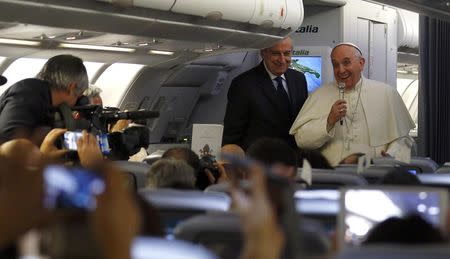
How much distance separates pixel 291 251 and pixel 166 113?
45.6 ft

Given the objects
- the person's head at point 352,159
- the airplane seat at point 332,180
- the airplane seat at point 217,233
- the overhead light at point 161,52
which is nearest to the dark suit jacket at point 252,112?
the person's head at point 352,159

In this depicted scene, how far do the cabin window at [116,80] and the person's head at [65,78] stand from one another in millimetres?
8687

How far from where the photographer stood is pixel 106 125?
712 cm

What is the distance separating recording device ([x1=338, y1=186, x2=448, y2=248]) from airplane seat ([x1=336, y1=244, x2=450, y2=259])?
873 millimetres

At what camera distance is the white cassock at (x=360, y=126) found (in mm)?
9133

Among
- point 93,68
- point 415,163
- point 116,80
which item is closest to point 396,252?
point 415,163

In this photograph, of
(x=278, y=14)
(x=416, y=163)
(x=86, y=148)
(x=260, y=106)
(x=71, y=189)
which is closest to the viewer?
(x=71, y=189)

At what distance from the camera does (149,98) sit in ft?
53.1

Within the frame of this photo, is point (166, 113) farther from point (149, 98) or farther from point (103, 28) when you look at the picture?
point (103, 28)

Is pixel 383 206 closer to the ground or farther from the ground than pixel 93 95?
closer to the ground

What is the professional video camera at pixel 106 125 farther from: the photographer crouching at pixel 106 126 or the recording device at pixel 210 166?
the recording device at pixel 210 166

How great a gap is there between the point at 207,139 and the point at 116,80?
671 centimetres

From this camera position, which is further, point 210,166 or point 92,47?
point 92,47

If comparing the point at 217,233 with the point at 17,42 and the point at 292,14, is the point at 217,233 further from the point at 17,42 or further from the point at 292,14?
the point at 292,14
